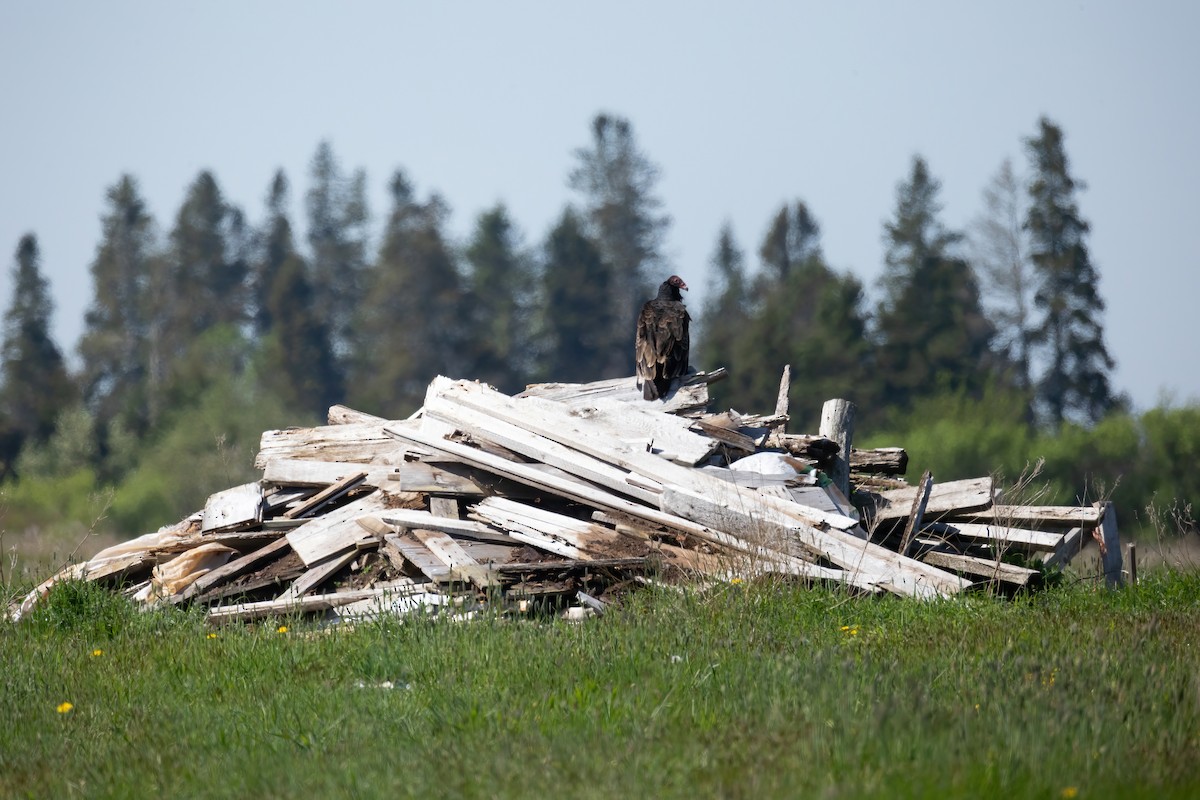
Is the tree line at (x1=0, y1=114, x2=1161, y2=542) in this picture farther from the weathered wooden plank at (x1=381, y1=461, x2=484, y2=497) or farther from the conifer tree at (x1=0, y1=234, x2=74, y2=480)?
the weathered wooden plank at (x1=381, y1=461, x2=484, y2=497)

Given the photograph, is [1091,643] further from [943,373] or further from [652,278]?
[652,278]

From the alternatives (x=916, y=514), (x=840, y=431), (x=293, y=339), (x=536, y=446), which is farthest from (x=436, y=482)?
(x=293, y=339)

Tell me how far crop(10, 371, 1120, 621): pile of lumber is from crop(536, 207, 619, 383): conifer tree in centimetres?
4581

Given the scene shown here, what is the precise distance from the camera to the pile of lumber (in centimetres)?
806

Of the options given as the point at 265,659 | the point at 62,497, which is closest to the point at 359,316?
the point at 62,497

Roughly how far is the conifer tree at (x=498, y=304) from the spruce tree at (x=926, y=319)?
59.4 feet

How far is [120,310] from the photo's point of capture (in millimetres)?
63750

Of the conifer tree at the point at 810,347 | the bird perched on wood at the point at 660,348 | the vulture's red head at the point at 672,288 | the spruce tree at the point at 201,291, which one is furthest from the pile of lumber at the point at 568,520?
the spruce tree at the point at 201,291

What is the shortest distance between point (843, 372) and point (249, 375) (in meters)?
29.0

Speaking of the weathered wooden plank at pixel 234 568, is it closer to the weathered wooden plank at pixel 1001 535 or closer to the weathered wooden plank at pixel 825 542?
the weathered wooden plank at pixel 825 542

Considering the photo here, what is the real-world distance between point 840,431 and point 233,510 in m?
5.38

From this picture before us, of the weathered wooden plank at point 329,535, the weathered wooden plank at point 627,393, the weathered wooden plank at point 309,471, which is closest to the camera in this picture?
the weathered wooden plank at point 329,535

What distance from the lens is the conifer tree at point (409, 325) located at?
55094mm

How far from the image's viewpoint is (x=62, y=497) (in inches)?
1607
